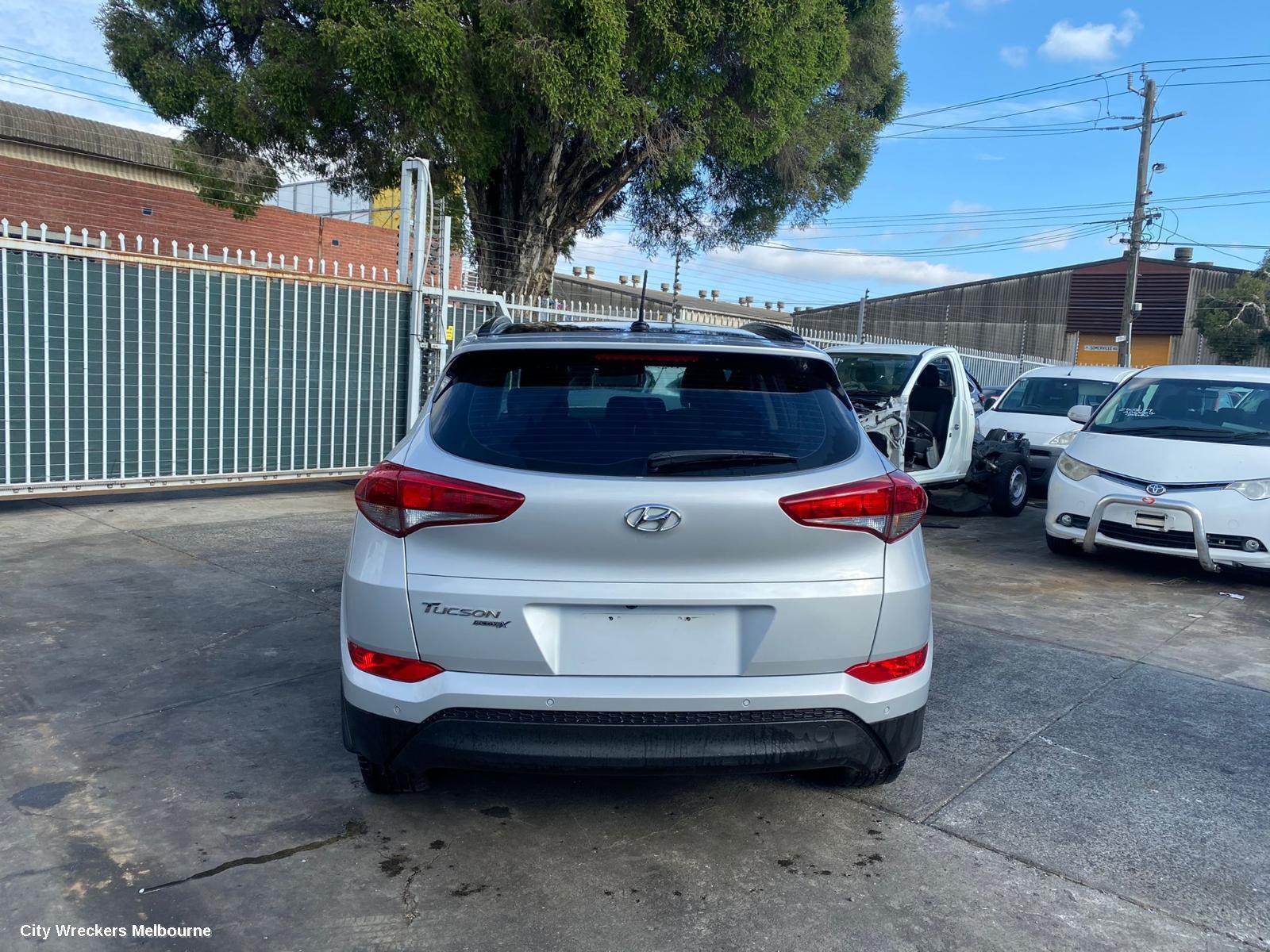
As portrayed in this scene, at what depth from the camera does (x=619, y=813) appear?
3.35 metres

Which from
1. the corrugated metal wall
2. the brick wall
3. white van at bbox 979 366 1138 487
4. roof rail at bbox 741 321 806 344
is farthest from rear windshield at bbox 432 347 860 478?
the corrugated metal wall

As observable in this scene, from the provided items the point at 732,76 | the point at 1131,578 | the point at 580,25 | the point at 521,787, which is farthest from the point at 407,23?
the point at 521,787

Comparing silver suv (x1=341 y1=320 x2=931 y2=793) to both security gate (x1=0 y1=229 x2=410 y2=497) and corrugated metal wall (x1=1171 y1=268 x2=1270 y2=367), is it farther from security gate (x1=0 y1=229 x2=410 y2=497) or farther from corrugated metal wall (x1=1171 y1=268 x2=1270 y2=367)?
corrugated metal wall (x1=1171 y1=268 x2=1270 y2=367)

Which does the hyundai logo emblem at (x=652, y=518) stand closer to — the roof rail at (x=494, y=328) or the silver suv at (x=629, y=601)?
the silver suv at (x=629, y=601)

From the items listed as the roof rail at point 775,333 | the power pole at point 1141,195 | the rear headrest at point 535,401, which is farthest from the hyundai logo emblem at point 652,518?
the power pole at point 1141,195

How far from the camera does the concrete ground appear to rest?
2.70 m

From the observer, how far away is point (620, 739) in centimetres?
275

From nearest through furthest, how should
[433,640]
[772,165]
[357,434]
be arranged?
[433,640], [357,434], [772,165]

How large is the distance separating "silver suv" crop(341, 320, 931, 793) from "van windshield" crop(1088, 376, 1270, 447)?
5.69 metres

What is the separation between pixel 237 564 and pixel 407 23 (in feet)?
26.3

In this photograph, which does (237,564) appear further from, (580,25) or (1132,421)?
(580,25)

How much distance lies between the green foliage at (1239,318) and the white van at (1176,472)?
3264 cm

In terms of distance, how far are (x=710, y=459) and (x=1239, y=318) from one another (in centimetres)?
4011

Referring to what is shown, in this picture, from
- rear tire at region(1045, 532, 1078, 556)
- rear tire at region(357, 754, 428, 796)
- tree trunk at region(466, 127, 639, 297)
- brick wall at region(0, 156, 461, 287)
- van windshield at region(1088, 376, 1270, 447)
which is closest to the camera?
rear tire at region(357, 754, 428, 796)
